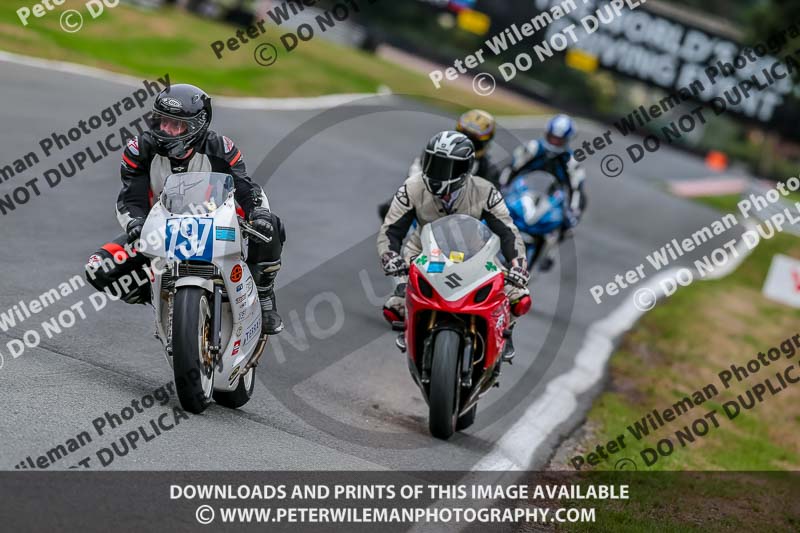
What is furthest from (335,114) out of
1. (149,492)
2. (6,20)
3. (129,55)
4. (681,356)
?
(149,492)

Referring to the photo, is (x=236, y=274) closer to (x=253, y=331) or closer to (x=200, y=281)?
(x=200, y=281)

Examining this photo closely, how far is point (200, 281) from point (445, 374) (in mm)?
1795

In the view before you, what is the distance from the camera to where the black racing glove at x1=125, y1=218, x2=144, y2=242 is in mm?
6344

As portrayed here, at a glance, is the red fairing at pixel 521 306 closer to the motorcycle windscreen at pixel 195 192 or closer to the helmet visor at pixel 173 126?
the motorcycle windscreen at pixel 195 192

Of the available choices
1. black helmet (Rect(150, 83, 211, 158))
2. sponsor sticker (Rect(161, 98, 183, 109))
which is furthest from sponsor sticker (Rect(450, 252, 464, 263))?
sponsor sticker (Rect(161, 98, 183, 109))

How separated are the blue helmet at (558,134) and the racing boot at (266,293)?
587cm

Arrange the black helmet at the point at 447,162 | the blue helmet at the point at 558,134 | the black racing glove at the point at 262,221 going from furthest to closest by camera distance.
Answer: the blue helmet at the point at 558,134
the black helmet at the point at 447,162
the black racing glove at the point at 262,221

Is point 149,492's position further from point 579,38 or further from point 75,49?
point 579,38

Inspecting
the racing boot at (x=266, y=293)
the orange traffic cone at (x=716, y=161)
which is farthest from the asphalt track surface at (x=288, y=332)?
the orange traffic cone at (x=716, y=161)

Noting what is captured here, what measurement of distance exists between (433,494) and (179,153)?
2626 millimetres

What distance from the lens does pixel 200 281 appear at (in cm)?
598

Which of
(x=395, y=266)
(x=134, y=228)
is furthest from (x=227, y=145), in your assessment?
(x=395, y=266)

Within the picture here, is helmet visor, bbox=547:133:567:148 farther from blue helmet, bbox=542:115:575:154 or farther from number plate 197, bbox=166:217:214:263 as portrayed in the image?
number plate 197, bbox=166:217:214:263

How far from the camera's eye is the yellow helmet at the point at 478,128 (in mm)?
10734
